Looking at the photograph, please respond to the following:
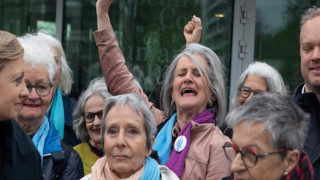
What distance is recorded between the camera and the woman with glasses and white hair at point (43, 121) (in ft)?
10.1

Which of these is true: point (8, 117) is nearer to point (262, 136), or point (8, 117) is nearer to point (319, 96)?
point (262, 136)

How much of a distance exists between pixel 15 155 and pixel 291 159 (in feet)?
4.53

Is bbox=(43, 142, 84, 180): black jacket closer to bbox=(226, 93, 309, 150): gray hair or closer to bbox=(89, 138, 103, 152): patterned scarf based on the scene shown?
bbox=(89, 138, 103, 152): patterned scarf

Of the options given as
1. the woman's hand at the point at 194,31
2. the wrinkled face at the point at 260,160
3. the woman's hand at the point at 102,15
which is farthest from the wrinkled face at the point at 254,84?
the wrinkled face at the point at 260,160

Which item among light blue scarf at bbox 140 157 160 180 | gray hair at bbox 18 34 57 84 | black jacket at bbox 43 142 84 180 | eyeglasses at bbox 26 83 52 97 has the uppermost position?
gray hair at bbox 18 34 57 84

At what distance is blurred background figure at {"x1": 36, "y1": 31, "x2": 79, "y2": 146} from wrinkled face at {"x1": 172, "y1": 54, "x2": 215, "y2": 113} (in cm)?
93

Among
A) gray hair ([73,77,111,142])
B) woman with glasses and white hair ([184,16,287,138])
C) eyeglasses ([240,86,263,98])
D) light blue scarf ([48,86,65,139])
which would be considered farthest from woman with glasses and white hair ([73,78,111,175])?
eyeglasses ([240,86,263,98])

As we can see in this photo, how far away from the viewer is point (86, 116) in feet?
12.5

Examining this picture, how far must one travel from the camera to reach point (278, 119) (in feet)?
7.36

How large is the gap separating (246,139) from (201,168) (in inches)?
26.0

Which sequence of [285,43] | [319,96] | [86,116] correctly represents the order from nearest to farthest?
1. [319,96]
2. [86,116]
3. [285,43]

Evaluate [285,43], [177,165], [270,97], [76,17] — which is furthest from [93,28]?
[270,97]

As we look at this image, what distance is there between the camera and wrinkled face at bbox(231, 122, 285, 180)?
7.23 feet

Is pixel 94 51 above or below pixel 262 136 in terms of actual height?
above
